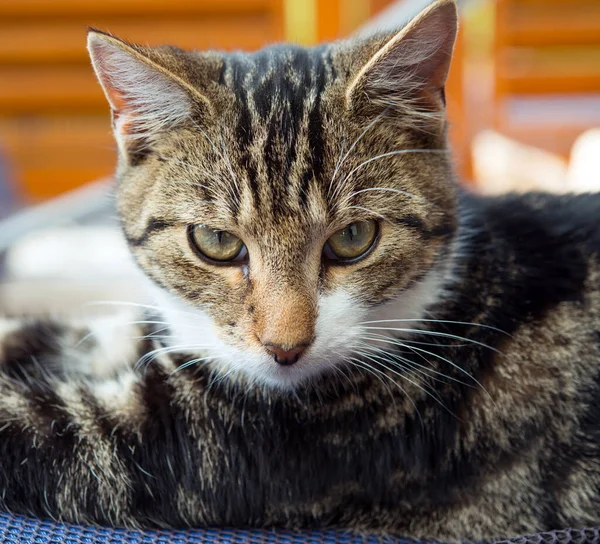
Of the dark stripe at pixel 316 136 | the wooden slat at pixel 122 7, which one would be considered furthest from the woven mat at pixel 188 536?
the wooden slat at pixel 122 7

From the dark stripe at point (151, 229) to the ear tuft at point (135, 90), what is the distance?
0.50 feet

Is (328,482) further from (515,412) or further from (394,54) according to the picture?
(394,54)

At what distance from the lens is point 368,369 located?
1.13 meters

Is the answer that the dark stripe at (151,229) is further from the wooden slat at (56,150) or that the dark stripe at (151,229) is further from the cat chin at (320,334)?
the wooden slat at (56,150)

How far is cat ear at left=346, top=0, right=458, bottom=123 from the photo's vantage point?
1030mm

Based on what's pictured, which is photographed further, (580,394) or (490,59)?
(490,59)

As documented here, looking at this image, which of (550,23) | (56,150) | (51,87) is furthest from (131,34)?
(550,23)

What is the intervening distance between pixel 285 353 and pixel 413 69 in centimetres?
50

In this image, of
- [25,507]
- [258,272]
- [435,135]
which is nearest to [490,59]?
[435,135]

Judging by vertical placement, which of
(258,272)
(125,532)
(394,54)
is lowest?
(125,532)

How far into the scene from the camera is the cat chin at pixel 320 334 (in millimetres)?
1039

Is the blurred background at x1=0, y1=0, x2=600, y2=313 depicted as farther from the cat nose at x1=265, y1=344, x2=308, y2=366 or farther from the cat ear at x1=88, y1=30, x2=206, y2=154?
the cat nose at x1=265, y1=344, x2=308, y2=366

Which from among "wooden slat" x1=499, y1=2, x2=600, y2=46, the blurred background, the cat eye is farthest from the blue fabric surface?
"wooden slat" x1=499, y1=2, x2=600, y2=46

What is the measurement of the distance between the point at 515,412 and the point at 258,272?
1.59 ft
